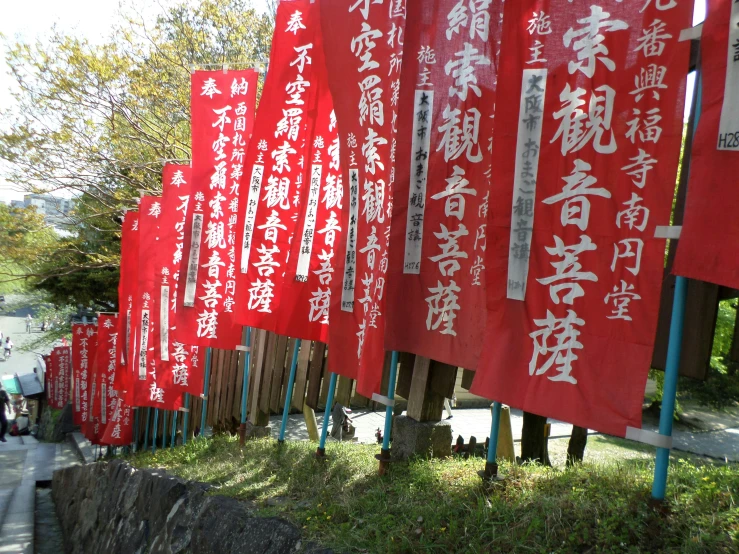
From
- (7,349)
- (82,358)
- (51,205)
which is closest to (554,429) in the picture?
(82,358)

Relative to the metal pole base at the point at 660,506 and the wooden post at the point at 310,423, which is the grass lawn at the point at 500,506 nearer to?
the metal pole base at the point at 660,506

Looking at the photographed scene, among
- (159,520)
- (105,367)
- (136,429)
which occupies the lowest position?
(136,429)

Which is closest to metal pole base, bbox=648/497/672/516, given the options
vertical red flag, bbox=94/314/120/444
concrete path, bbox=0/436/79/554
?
concrete path, bbox=0/436/79/554

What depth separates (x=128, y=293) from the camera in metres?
11.1

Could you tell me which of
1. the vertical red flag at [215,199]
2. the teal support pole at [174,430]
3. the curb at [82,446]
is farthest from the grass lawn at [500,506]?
the curb at [82,446]

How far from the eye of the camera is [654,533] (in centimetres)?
289

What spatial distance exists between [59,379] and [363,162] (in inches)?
858

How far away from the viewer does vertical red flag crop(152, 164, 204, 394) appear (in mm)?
9102

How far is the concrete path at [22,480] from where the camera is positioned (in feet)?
30.5

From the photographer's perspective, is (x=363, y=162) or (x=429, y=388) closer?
(x=429, y=388)

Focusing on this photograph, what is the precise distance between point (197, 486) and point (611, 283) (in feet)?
13.6

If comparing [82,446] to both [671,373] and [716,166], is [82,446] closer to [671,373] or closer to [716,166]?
[671,373]

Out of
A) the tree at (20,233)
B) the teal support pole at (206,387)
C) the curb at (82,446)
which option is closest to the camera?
the teal support pole at (206,387)

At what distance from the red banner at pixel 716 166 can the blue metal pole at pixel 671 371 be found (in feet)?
0.82
